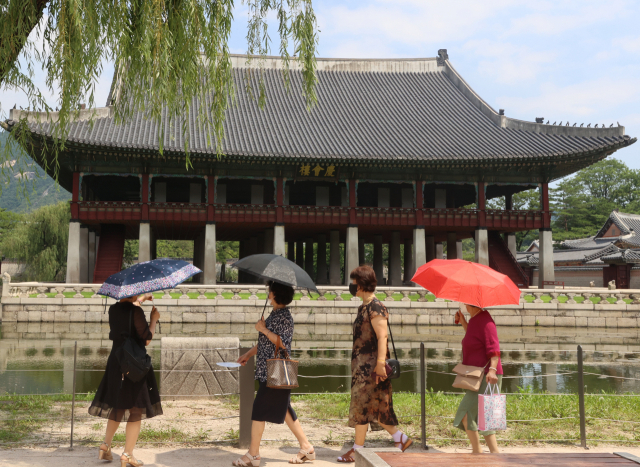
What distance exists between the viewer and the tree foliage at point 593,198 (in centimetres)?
5397

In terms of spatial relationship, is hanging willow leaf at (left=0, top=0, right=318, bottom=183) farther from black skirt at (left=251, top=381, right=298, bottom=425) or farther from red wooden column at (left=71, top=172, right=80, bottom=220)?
red wooden column at (left=71, top=172, right=80, bottom=220)

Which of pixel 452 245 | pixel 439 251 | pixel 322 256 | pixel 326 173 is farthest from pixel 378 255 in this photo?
pixel 326 173

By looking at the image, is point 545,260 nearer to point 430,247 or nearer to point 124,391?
point 430,247

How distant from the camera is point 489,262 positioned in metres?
27.4

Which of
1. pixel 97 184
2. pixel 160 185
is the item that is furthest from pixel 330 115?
pixel 97 184

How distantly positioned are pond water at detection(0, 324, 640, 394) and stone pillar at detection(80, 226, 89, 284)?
599 centimetres

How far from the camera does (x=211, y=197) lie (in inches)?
986

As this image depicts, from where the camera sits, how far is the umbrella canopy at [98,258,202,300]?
4.57 metres

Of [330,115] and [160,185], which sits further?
[330,115]

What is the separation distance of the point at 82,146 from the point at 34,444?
62.9ft

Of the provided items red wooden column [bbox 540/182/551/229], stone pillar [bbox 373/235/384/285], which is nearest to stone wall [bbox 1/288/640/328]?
red wooden column [bbox 540/182/551/229]

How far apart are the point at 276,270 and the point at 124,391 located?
1650mm

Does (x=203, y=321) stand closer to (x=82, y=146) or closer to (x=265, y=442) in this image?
(x=82, y=146)

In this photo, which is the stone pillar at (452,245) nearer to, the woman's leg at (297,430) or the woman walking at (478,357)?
the woman walking at (478,357)
